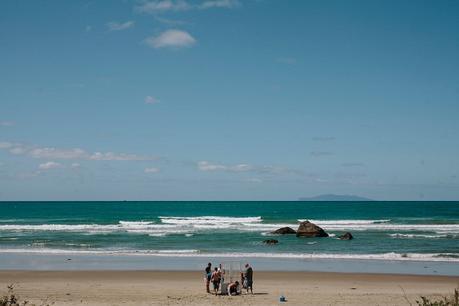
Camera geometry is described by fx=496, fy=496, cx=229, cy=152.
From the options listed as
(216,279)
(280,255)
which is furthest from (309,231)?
(216,279)

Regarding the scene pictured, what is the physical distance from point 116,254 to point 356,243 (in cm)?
1722

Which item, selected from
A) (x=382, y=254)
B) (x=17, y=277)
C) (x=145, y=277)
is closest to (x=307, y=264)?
(x=382, y=254)

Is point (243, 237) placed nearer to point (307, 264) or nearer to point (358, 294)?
point (307, 264)

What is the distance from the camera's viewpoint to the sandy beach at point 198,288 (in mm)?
16938

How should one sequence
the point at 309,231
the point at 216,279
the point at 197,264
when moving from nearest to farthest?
the point at 216,279
the point at 197,264
the point at 309,231

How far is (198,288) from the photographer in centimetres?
1959

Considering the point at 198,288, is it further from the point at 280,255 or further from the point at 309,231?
the point at 309,231

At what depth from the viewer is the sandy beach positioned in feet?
55.6

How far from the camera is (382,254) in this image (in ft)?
98.1

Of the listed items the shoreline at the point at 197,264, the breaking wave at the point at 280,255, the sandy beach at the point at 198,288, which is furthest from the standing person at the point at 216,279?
the breaking wave at the point at 280,255

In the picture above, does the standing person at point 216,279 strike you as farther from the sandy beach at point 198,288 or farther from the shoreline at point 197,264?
the shoreline at point 197,264

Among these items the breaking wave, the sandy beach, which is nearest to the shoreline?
the breaking wave

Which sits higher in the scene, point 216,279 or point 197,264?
point 216,279

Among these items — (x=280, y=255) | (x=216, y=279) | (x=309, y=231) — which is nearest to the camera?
(x=216, y=279)
